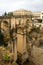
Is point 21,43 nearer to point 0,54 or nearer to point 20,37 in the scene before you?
point 20,37

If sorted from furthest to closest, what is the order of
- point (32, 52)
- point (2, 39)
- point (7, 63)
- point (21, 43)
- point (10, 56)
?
point (32, 52)
point (21, 43)
point (2, 39)
point (10, 56)
point (7, 63)

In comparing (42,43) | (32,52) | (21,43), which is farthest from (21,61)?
(42,43)

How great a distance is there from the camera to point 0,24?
1209cm

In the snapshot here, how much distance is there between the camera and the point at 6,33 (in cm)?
1120

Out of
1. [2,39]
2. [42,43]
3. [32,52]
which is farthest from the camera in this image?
[42,43]

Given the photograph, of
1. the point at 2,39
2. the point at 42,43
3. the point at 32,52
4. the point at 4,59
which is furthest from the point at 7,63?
the point at 42,43

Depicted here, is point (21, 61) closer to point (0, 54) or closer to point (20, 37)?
point (20, 37)

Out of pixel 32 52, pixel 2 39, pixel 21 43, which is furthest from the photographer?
pixel 32 52

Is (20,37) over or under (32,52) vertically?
over

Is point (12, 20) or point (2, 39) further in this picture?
point (12, 20)

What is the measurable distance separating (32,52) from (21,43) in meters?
1.63

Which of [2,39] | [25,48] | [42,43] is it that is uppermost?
[2,39]

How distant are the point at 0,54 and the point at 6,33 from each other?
3926mm

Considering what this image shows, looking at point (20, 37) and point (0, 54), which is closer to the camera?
point (0, 54)
